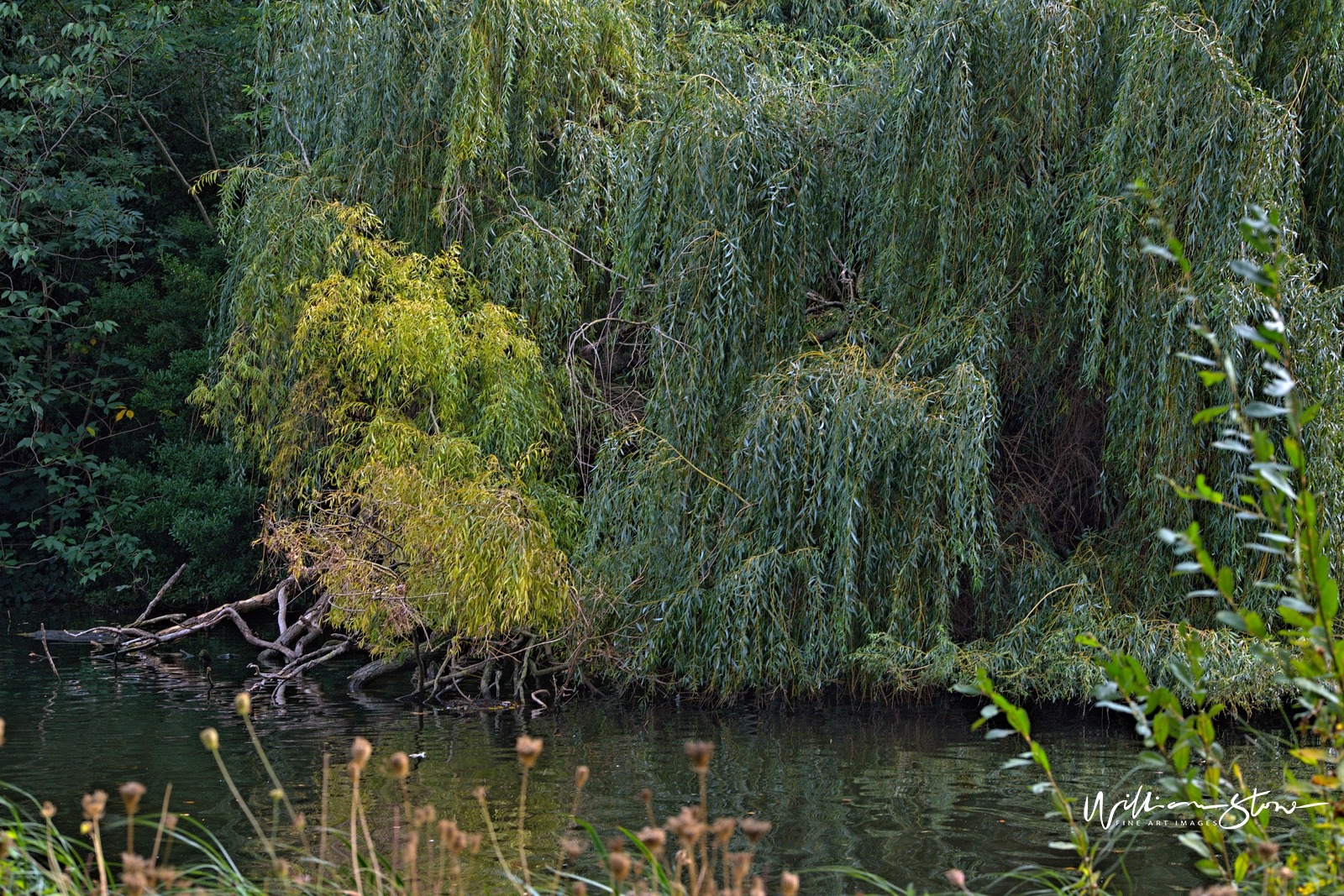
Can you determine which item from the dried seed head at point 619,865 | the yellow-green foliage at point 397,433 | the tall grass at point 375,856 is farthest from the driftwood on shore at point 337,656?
the dried seed head at point 619,865

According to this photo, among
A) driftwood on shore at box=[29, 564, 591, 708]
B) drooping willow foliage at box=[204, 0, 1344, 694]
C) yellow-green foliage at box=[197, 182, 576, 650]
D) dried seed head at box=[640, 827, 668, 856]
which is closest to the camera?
dried seed head at box=[640, 827, 668, 856]

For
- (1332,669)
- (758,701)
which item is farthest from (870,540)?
(1332,669)

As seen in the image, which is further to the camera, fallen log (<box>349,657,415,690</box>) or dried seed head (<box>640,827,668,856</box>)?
fallen log (<box>349,657,415,690</box>)

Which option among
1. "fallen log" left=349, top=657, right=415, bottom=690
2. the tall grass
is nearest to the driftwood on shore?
"fallen log" left=349, top=657, right=415, bottom=690

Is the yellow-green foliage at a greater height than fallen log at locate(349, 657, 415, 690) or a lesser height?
greater

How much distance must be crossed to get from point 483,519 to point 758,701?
2342 millimetres

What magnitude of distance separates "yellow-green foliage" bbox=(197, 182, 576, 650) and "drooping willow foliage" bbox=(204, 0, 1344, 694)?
167mm

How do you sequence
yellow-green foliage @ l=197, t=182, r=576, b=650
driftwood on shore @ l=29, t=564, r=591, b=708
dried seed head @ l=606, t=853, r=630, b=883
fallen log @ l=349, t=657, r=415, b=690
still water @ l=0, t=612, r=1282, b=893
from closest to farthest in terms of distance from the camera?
1. dried seed head @ l=606, t=853, r=630, b=883
2. still water @ l=0, t=612, r=1282, b=893
3. yellow-green foliage @ l=197, t=182, r=576, b=650
4. driftwood on shore @ l=29, t=564, r=591, b=708
5. fallen log @ l=349, t=657, r=415, b=690

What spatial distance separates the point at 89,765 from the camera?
752 centimetres

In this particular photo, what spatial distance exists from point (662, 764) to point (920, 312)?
380 cm

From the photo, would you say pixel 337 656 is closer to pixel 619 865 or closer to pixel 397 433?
pixel 397 433

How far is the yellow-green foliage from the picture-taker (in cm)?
904

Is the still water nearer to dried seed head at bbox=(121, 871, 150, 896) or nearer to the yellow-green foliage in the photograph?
the yellow-green foliage

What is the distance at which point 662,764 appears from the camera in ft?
24.6
